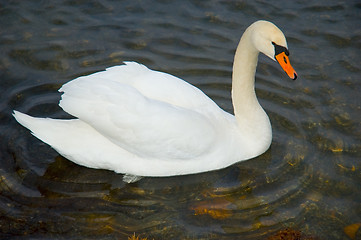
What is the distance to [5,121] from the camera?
23.0 ft

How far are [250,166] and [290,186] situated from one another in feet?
1.99

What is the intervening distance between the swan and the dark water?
0.91ft

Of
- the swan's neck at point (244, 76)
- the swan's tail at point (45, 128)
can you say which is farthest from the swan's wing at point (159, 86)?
the swan's tail at point (45, 128)

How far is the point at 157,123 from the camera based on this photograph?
590 centimetres

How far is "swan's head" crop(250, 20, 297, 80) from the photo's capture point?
5867 mm

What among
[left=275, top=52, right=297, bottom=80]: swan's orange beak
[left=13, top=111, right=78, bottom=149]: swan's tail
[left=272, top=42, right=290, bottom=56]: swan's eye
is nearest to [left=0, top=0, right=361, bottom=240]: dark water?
[left=13, top=111, right=78, bottom=149]: swan's tail

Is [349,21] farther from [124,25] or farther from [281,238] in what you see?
[281,238]

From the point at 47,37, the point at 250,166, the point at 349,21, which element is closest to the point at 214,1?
the point at 349,21

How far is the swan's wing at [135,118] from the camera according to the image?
5.89m

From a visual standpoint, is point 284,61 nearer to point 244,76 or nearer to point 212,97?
point 244,76

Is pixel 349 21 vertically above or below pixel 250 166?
above

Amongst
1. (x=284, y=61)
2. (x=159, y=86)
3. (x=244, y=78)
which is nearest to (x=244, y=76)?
(x=244, y=78)

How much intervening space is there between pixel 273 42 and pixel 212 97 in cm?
196

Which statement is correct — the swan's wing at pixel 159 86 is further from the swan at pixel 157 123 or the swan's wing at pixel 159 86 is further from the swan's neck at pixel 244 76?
the swan's neck at pixel 244 76
